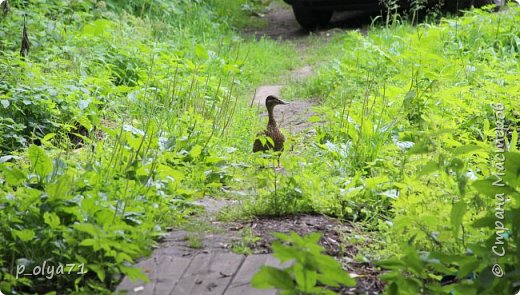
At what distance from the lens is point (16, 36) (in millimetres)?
9164

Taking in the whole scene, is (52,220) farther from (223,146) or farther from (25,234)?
(223,146)

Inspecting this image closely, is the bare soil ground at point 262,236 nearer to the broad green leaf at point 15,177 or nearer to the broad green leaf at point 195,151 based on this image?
the broad green leaf at point 195,151

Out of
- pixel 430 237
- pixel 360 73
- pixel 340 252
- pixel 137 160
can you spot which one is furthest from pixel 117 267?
pixel 360 73

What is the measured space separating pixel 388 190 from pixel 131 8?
24.1ft

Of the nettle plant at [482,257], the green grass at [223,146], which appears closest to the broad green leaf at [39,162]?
the green grass at [223,146]

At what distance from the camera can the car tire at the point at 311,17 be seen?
14456 mm

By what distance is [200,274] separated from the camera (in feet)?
15.1

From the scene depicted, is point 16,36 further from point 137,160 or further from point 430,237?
point 430,237

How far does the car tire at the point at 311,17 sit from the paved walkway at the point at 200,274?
32.9 ft

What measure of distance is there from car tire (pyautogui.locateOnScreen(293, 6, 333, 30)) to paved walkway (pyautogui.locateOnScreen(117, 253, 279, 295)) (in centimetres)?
1004

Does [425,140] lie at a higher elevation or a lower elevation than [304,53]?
higher

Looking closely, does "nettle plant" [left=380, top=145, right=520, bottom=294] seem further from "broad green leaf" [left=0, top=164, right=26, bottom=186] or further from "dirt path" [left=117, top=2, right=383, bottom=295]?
"broad green leaf" [left=0, top=164, right=26, bottom=186]

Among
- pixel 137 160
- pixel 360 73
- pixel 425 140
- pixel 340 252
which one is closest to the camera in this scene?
pixel 425 140

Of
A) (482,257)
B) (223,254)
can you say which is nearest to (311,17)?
(223,254)
